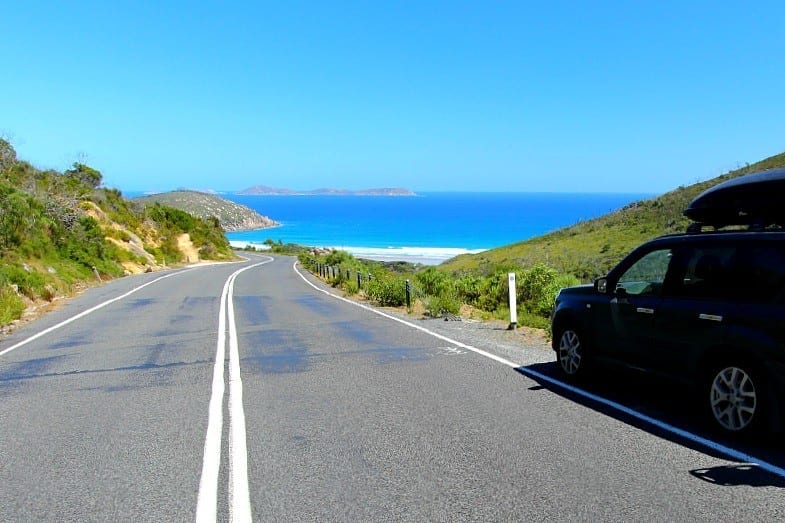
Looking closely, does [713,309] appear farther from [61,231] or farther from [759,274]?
[61,231]

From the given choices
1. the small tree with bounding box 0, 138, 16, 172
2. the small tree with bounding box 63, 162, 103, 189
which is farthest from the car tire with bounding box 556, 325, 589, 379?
the small tree with bounding box 63, 162, 103, 189

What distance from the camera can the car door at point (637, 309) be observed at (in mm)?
6648

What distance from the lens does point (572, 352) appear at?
7984 millimetres

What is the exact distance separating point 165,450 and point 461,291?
49.1ft

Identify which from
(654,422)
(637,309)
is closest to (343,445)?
(654,422)

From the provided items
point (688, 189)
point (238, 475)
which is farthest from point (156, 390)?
point (688, 189)

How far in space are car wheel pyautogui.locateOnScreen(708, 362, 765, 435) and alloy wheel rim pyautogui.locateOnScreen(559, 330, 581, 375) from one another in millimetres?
2095

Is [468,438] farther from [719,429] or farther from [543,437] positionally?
[719,429]

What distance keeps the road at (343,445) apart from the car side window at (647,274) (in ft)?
4.15

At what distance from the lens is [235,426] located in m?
6.38

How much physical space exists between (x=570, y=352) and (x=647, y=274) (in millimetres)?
1293

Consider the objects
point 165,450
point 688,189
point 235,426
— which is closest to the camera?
point 165,450

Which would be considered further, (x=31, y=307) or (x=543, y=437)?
(x=31, y=307)

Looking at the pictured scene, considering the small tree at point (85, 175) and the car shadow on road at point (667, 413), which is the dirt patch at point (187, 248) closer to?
the small tree at point (85, 175)
